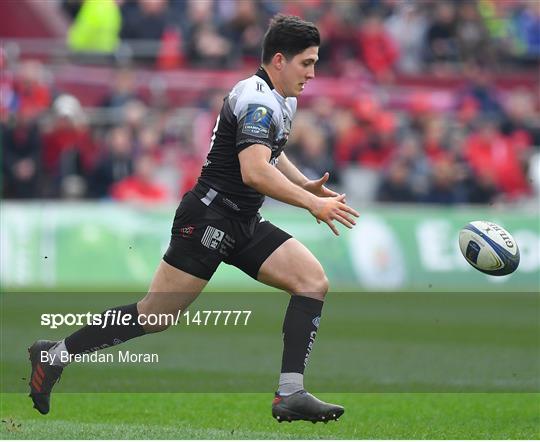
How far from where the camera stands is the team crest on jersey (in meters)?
7.56

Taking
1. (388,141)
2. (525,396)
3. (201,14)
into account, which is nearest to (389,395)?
(525,396)

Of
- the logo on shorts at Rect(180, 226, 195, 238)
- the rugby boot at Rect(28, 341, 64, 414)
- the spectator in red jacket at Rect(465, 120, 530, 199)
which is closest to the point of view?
the logo on shorts at Rect(180, 226, 195, 238)

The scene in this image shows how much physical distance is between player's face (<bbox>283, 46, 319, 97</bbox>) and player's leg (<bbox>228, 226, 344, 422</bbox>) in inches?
38.0

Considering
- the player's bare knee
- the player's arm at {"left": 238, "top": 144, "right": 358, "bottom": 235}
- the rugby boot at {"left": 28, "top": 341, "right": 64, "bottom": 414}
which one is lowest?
the rugby boot at {"left": 28, "top": 341, "right": 64, "bottom": 414}

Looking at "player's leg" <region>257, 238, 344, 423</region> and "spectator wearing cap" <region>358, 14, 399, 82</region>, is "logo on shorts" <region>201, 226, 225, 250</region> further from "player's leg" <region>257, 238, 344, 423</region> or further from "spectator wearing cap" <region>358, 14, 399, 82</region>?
"spectator wearing cap" <region>358, 14, 399, 82</region>

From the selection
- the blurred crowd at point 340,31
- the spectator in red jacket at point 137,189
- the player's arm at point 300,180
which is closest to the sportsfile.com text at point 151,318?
the player's arm at point 300,180

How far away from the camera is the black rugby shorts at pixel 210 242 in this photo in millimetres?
7891

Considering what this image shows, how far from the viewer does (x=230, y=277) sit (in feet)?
59.0

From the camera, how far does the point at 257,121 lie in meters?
7.57

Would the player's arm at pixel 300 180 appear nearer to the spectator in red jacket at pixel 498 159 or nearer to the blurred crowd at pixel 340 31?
the spectator in red jacket at pixel 498 159

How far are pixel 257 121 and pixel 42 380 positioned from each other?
2.22m

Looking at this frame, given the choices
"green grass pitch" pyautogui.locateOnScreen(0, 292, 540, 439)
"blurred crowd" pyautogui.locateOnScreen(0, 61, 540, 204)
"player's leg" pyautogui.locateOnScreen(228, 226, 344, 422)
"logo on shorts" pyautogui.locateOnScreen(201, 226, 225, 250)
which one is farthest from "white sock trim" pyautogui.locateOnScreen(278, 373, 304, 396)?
"blurred crowd" pyautogui.locateOnScreen(0, 61, 540, 204)

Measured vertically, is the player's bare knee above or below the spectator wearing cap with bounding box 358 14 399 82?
above

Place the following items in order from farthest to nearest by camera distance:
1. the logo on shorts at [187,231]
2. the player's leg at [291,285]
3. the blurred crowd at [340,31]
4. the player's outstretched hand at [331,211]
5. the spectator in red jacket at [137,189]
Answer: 1. the blurred crowd at [340,31]
2. the spectator in red jacket at [137,189]
3. the logo on shorts at [187,231]
4. the player's leg at [291,285]
5. the player's outstretched hand at [331,211]
